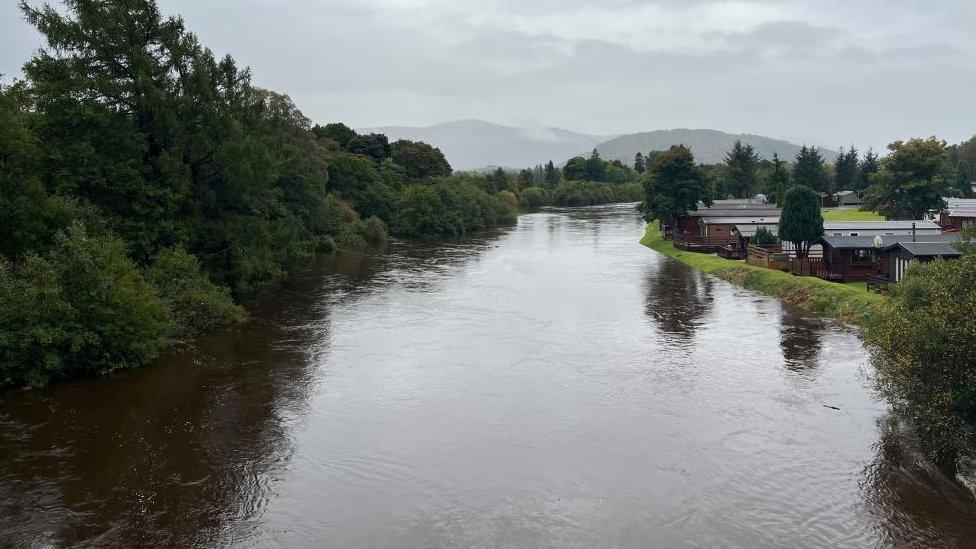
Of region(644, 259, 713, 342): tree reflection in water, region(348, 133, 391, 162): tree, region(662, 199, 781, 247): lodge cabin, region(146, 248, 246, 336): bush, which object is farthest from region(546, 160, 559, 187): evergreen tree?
region(146, 248, 246, 336): bush

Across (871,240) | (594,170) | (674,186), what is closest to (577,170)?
(594,170)

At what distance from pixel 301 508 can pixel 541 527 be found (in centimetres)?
511

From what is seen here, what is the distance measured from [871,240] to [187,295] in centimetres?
3601

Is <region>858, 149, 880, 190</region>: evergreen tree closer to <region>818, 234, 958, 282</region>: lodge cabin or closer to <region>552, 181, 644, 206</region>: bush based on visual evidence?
<region>552, 181, 644, 206</region>: bush

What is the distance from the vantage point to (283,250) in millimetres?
42844

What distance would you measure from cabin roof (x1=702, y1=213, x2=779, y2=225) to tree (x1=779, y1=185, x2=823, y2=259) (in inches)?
483

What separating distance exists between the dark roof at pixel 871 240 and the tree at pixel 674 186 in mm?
24951

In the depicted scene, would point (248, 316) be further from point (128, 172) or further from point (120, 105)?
point (120, 105)

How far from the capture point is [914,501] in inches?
620

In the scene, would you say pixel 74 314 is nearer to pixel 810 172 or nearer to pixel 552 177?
pixel 810 172

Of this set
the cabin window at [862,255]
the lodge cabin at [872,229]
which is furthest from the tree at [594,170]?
the cabin window at [862,255]

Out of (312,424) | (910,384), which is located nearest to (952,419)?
(910,384)

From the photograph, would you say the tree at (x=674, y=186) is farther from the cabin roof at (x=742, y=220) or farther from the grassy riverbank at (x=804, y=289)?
the grassy riverbank at (x=804, y=289)

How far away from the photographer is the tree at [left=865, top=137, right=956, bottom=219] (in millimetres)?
62031
